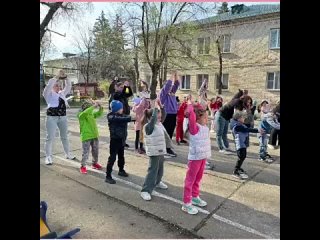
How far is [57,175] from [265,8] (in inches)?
912

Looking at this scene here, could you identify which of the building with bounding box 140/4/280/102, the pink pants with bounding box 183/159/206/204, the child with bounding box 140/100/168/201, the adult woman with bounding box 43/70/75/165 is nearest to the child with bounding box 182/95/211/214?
the pink pants with bounding box 183/159/206/204

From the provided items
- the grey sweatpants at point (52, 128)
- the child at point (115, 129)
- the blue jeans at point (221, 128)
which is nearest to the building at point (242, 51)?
the blue jeans at point (221, 128)

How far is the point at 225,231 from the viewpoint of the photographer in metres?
3.13

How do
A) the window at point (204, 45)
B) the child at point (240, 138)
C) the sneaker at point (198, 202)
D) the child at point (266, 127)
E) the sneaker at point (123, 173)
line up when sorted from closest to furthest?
the sneaker at point (198, 202)
the child at point (240, 138)
the sneaker at point (123, 173)
the child at point (266, 127)
the window at point (204, 45)

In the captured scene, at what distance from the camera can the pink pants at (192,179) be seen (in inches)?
142

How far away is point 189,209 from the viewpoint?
140 inches

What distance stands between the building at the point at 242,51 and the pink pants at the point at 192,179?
18.5 meters

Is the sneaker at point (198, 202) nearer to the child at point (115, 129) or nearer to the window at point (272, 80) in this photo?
the child at point (115, 129)

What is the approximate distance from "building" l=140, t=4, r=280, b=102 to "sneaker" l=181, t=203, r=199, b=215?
18.8 metres

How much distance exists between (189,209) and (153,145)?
96 cm

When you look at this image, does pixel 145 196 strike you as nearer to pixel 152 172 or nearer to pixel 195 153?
pixel 152 172

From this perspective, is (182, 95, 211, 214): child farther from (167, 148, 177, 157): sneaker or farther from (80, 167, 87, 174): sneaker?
(167, 148, 177, 157): sneaker
